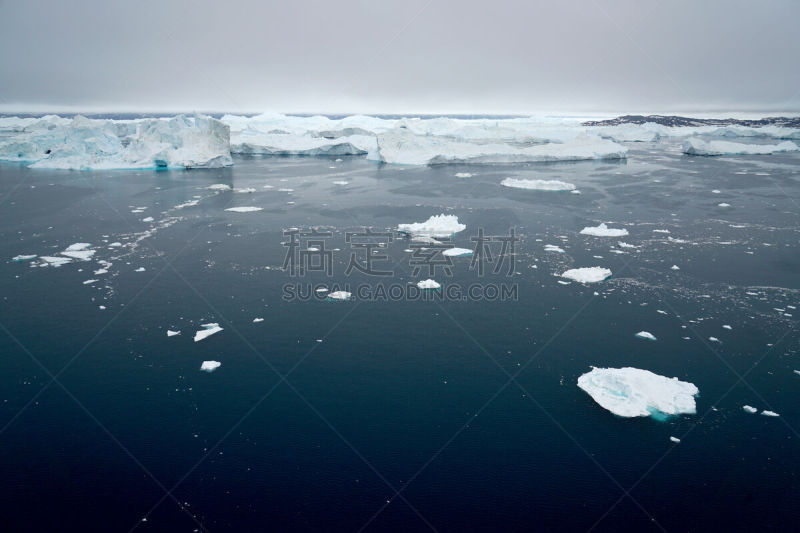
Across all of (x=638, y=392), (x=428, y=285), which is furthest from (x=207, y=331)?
(x=638, y=392)

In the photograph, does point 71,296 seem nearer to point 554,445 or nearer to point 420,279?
point 420,279

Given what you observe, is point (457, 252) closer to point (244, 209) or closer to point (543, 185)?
point (244, 209)

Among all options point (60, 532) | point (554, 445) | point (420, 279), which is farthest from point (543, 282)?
point (60, 532)

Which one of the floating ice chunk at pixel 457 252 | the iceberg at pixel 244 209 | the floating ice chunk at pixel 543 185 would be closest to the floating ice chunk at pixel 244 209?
the iceberg at pixel 244 209

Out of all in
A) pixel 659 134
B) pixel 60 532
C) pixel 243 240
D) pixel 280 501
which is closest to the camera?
pixel 60 532

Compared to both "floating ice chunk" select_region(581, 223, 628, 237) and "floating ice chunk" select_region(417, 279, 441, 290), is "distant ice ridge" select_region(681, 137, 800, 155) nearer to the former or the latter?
"floating ice chunk" select_region(581, 223, 628, 237)
